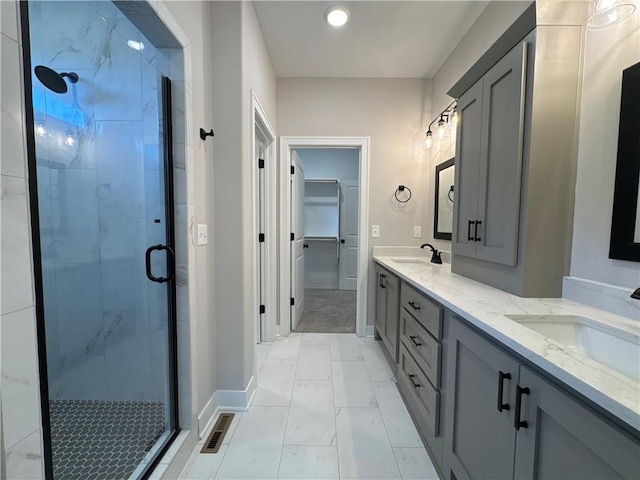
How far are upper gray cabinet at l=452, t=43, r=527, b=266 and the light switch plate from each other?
158cm

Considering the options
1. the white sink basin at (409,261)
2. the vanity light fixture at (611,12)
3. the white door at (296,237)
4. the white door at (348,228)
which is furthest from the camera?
the white door at (348,228)

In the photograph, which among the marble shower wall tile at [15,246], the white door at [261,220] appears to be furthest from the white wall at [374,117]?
the marble shower wall tile at [15,246]

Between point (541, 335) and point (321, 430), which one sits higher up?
point (541, 335)

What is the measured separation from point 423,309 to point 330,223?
370 cm

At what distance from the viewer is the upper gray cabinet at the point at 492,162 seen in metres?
1.22

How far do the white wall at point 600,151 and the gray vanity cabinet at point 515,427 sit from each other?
24.2 inches

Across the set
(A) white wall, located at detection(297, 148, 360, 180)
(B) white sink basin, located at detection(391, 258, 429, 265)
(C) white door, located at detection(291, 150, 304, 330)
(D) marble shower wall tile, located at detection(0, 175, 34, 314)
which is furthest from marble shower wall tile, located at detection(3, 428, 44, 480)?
(A) white wall, located at detection(297, 148, 360, 180)

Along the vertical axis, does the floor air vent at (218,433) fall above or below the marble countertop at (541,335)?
below

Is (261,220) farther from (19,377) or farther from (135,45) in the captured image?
(19,377)

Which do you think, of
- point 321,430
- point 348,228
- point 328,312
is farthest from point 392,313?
point 348,228

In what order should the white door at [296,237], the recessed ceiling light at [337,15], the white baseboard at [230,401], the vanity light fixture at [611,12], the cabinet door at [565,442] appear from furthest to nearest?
the white door at [296,237]
the recessed ceiling light at [337,15]
the white baseboard at [230,401]
the vanity light fixture at [611,12]
the cabinet door at [565,442]

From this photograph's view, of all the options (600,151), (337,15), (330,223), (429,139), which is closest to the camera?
(600,151)

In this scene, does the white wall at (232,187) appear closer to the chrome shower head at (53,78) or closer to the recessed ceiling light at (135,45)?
the recessed ceiling light at (135,45)

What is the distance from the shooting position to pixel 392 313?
6.89 ft
